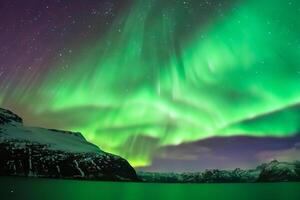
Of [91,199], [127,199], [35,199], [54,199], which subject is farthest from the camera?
[127,199]

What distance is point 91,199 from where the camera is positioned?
276ft

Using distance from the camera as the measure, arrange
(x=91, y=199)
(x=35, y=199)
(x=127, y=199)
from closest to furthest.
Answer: (x=35, y=199)
(x=91, y=199)
(x=127, y=199)

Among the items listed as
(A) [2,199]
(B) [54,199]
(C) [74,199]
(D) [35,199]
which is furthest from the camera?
(C) [74,199]

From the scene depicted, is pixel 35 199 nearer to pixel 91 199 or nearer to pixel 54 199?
pixel 54 199

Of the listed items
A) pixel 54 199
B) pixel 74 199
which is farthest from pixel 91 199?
pixel 54 199

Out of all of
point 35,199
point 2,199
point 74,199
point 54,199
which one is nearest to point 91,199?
point 74,199

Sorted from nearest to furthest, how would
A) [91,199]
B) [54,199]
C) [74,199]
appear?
[54,199]
[74,199]
[91,199]

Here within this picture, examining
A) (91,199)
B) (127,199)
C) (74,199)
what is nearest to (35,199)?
(74,199)

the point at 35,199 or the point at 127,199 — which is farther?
the point at 127,199

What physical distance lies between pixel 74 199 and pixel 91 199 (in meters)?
7.38

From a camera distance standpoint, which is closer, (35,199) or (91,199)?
(35,199)

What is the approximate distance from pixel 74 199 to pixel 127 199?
72.4ft

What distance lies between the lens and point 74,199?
77.4 metres

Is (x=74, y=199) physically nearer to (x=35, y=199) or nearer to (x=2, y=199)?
(x=35, y=199)
